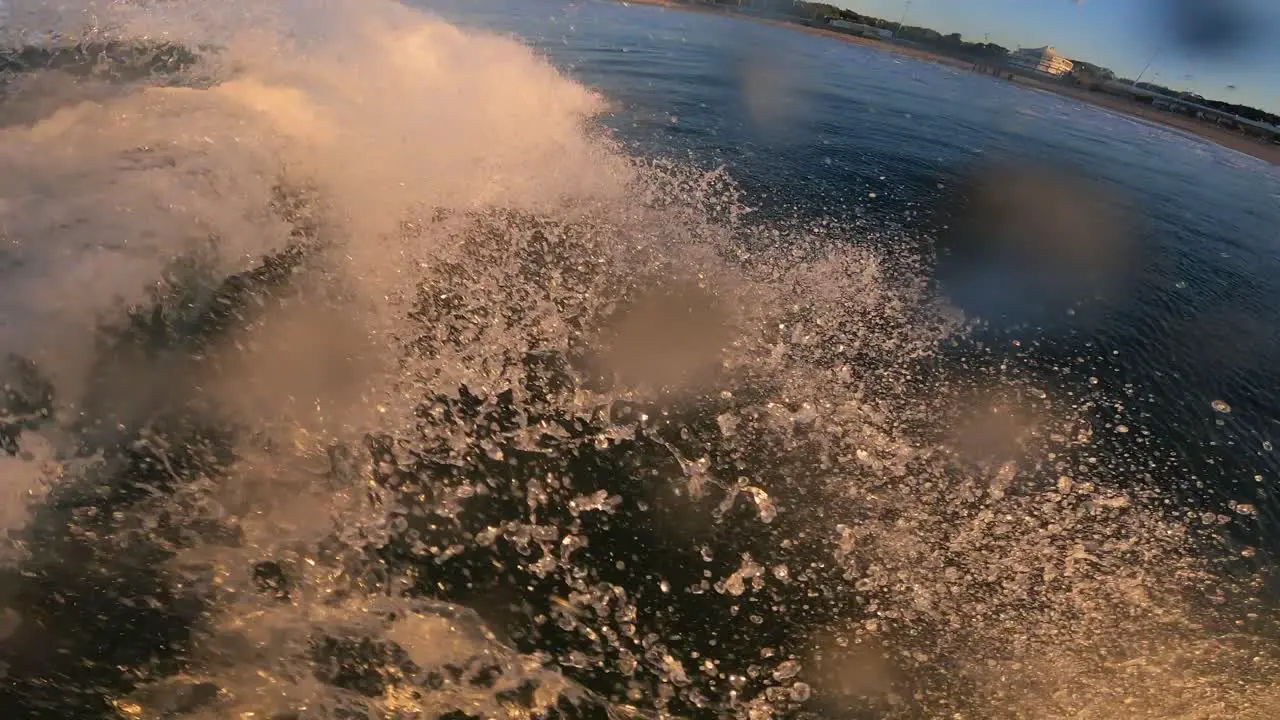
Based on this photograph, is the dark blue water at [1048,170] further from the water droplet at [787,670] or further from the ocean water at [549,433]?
the water droplet at [787,670]

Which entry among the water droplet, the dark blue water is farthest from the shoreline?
the water droplet

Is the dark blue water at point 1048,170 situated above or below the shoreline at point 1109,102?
below

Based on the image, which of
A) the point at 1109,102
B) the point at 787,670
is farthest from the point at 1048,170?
the point at 1109,102

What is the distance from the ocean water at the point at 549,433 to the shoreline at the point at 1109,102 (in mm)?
30527

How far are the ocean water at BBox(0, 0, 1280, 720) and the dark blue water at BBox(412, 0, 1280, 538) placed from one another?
0.10 m

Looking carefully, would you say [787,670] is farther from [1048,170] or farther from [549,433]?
[1048,170]

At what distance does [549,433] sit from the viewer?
181 inches

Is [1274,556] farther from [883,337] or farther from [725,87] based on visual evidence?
[725,87]

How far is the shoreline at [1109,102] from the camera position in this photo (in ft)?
98.5

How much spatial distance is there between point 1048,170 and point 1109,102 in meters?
33.6

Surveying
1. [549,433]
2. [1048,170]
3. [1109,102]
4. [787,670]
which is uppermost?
[1109,102]

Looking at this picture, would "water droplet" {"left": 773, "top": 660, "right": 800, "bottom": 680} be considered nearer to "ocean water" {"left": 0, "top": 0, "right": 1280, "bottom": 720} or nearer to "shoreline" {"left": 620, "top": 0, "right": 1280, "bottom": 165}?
"ocean water" {"left": 0, "top": 0, "right": 1280, "bottom": 720}

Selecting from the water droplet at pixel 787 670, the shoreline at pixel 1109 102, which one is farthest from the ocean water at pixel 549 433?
the shoreline at pixel 1109 102

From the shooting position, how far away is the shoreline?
1182 inches
